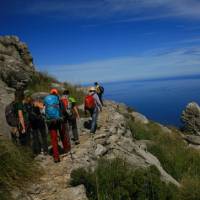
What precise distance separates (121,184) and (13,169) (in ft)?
9.44

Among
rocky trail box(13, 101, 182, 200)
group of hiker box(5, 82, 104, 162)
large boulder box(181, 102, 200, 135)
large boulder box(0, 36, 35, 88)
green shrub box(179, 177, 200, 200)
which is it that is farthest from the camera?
large boulder box(181, 102, 200, 135)

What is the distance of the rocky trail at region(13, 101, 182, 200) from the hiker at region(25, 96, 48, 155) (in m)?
0.84

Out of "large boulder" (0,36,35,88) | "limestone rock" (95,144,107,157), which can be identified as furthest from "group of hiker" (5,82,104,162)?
"large boulder" (0,36,35,88)

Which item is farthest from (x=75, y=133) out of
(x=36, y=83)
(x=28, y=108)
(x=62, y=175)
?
(x=36, y=83)

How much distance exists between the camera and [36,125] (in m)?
11.7

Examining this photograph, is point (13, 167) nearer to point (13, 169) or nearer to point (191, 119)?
point (13, 169)

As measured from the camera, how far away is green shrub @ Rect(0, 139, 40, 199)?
7.90 metres

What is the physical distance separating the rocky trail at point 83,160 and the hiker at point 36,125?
84cm

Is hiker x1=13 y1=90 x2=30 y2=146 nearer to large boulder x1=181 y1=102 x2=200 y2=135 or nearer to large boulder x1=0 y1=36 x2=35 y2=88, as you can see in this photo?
large boulder x1=0 y1=36 x2=35 y2=88

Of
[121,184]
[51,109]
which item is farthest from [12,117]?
[121,184]

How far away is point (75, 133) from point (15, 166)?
4.59 meters

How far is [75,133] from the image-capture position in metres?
13.2

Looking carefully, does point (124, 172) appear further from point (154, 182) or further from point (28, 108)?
point (28, 108)

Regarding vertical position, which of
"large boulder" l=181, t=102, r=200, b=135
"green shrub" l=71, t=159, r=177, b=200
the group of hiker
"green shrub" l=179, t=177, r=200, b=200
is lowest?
"large boulder" l=181, t=102, r=200, b=135
